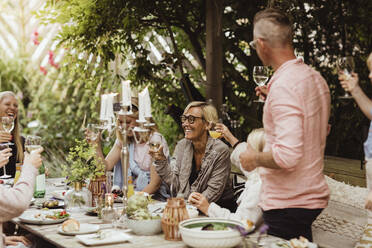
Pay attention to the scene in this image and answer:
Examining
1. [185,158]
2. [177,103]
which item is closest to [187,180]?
[185,158]

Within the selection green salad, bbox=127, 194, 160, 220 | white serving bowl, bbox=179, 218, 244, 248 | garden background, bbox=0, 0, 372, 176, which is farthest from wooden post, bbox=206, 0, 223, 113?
white serving bowl, bbox=179, 218, 244, 248

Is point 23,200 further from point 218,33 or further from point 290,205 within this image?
point 218,33

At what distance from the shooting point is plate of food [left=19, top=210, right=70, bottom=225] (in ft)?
7.37

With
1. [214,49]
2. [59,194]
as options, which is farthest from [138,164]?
[214,49]

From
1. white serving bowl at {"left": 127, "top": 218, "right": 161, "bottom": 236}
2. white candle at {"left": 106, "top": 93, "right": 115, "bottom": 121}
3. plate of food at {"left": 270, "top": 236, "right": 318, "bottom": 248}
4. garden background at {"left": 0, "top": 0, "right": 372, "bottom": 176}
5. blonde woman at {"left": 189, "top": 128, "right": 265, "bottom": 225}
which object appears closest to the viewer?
plate of food at {"left": 270, "top": 236, "right": 318, "bottom": 248}

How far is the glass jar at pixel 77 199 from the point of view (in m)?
2.56

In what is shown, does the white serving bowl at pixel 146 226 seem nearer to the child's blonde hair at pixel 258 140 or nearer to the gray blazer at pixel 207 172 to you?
the child's blonde hair at pixel 258 140

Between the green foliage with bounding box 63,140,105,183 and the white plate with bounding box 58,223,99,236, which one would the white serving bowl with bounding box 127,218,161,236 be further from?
the green foliage with bounding box 63,140,105,183

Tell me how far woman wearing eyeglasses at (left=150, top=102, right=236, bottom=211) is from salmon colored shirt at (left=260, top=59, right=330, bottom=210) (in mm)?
1015

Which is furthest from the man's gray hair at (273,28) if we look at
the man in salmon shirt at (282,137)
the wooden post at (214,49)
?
the wooden post at (214,49)

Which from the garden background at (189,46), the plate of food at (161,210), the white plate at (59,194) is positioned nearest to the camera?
the plate of food at (161,210)

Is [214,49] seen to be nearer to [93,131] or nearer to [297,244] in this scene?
[93,131]

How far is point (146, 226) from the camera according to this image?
200 cm

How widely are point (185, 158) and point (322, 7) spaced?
214 centimetres
